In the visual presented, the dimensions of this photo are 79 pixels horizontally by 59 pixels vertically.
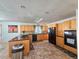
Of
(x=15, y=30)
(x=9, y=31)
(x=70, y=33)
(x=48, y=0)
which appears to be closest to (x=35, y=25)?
(x=15, y=30)

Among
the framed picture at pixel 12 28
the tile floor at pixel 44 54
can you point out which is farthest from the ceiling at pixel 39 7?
the framed picture at pixel 12 28

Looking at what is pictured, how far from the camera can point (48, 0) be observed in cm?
271

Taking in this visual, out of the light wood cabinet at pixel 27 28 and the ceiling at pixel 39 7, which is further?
the light wood cabinet at pixel 27 28

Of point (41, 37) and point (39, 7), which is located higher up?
point (39, 7)

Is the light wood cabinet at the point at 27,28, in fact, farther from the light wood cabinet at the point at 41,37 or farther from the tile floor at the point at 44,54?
the tile floor at the point at 44,54

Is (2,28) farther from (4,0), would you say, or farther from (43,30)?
(4,0)

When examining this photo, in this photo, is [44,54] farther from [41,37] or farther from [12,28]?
[12,28]

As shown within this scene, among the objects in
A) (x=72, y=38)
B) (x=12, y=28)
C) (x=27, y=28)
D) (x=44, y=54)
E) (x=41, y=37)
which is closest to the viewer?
(x=72, y=38)

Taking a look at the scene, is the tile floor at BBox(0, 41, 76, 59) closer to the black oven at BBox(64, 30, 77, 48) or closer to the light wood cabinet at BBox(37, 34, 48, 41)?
the black oven at BBox(64, 30, 77, 48)

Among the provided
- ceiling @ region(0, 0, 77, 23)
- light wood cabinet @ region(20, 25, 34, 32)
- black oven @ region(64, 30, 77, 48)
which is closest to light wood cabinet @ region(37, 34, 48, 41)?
light wood cabinet @ region(20, 25, 34, 32)

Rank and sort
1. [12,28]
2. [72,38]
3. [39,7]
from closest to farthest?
1. [39,7]
2. [72,38]
3. [12,28]

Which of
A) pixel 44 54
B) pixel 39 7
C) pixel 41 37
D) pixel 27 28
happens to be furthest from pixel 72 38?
pixel 27 28

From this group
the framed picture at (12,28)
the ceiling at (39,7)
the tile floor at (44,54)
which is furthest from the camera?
the framed picture at (12,28)

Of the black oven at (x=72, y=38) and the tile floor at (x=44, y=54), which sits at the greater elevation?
the black oven at (x=72, y=38)
